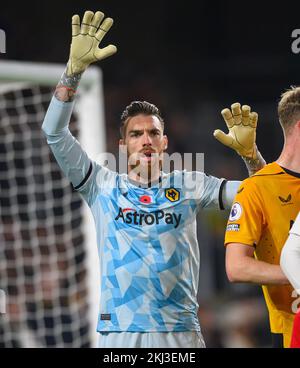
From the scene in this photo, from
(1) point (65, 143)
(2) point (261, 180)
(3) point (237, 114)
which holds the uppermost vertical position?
(3) point (237, 114)

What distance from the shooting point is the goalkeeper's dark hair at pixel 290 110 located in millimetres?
3373

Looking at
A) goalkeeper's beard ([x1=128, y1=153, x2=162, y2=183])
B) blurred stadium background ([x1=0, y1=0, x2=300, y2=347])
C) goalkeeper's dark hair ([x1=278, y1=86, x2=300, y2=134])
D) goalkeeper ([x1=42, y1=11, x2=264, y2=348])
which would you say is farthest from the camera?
blurred stadium background ([x1=0, y1=0, x2=300, y2=347])

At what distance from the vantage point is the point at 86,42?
3.52 metres

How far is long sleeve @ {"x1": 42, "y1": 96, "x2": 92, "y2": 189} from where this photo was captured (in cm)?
357

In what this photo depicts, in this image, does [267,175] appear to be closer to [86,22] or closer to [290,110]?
[290,110]

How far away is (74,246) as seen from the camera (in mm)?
6133

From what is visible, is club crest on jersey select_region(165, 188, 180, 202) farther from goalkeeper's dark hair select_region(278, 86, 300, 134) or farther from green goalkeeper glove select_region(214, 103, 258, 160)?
goalkeeper's dark hair select_region(278, 86, 300, 134)

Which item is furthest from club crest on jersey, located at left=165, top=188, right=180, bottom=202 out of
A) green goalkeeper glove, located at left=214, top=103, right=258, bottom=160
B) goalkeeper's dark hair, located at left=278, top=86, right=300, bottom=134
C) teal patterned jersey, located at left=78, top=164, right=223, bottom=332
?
goalkeeper's dark hair, located at left=278, top=86, right=300, bottom=134

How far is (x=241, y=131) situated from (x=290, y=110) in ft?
1.16

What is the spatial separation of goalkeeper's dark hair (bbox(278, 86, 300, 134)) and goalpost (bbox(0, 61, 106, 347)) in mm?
2083

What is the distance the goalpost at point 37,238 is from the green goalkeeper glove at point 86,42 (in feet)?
5.79

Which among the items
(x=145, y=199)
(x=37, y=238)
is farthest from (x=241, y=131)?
(x=37, y=238)
